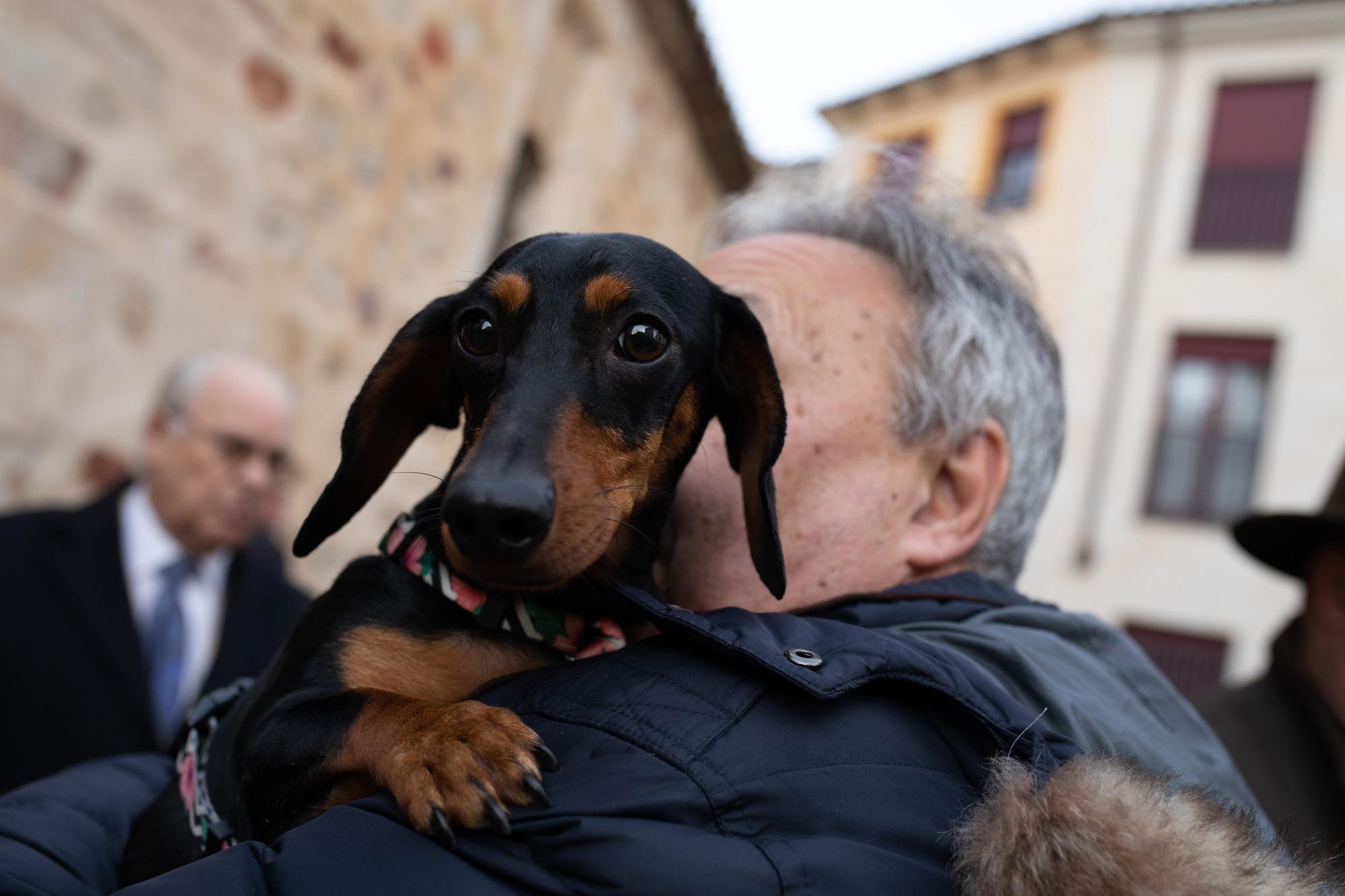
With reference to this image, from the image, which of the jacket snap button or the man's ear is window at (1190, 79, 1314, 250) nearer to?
the man's ear

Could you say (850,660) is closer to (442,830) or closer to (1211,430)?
(442,830)

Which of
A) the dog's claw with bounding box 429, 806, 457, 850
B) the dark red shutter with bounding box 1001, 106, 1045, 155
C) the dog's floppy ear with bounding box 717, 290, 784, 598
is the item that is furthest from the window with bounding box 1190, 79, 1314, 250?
the dog's claw with bounding box 429, 806, 457, 850

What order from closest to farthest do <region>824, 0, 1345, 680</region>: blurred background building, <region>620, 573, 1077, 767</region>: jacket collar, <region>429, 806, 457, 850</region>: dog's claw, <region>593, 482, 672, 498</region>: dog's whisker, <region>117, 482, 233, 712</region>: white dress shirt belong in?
<region>429, 806, 457, 850</region>: dog's claw < <region>620, 573, 1077, 767</region>: jacket collar < <region>593, 482, 672, 498</region>: dog's whisker < <region>117, 482, 233, 712</region>: white dress shirt < <region>824, 0, 1345, 680</region>: blurred background building

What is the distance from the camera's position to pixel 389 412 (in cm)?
185

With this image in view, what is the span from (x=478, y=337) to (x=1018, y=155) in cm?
1793

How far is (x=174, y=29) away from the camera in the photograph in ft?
13.6

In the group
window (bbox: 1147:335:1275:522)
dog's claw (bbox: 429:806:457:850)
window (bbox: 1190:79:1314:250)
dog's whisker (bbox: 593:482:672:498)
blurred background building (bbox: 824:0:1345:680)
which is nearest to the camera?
dog's claw (bbox: 429:806:457:850)

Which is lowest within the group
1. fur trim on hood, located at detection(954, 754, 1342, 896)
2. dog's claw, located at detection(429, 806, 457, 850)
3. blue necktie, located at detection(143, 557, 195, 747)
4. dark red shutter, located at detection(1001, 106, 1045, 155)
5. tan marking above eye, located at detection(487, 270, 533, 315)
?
blue necktie, located at detection(143, 557, 195, 747)

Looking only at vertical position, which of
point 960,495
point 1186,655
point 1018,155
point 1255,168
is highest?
point 1018,155

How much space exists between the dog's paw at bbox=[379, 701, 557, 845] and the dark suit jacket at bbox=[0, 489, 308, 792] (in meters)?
2.73

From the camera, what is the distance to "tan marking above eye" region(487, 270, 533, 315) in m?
1.65

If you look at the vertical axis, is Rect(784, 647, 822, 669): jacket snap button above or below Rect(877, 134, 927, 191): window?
below

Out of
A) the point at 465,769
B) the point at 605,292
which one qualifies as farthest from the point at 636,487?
the point at 465,769

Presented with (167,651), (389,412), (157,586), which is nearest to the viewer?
(389,412)
